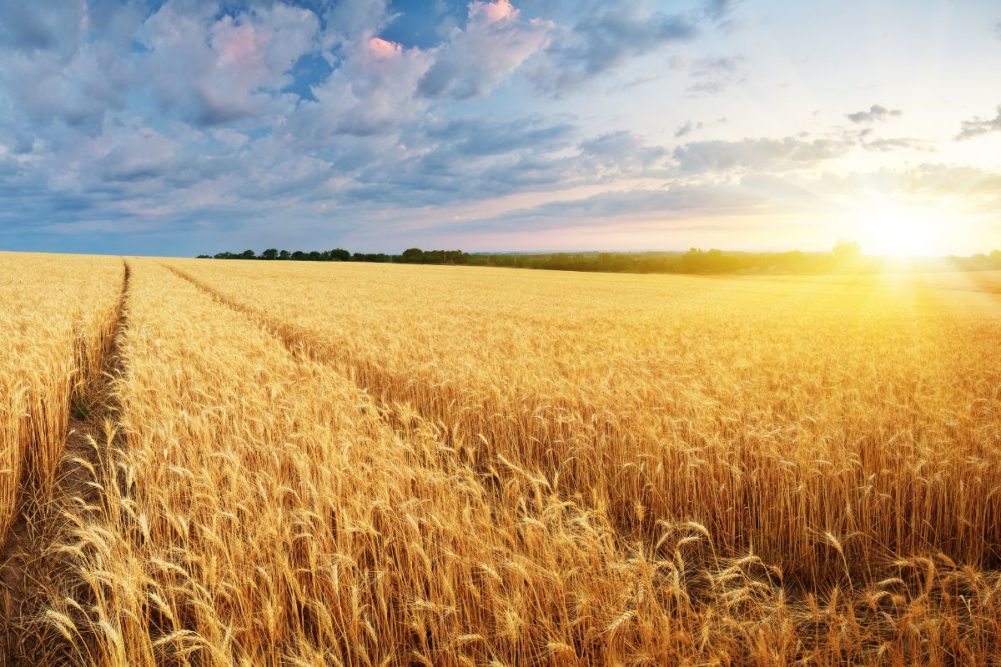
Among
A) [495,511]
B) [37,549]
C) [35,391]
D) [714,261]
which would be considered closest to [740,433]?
[495,511]

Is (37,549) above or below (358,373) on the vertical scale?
below

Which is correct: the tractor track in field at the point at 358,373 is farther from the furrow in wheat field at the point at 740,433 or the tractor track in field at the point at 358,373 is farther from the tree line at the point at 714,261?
the tree line at the point at 714,261

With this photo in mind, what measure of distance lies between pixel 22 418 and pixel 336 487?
402 cm

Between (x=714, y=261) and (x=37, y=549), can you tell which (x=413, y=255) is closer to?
(x=714, y=261)

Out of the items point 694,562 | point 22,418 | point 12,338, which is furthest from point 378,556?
point 12,338

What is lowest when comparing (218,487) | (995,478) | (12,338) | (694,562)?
(694,562)

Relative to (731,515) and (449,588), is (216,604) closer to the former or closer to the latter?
(449,588)

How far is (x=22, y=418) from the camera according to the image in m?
5.25

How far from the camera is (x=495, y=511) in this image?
11.8ft

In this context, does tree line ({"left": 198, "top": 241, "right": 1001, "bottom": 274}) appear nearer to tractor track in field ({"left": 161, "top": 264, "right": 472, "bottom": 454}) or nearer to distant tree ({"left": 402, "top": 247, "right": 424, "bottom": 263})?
distant tree ({"left": 402, "top": 247, "right": 424, "bottom": 263})

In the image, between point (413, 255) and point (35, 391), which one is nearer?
point (35, 391)

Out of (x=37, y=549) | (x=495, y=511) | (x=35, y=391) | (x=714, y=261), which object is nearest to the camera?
(x=495, y=511)

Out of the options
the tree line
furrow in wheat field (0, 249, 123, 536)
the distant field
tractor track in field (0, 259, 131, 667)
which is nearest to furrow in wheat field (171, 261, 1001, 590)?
the distant field

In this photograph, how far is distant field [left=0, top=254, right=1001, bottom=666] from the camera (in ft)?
8.18
